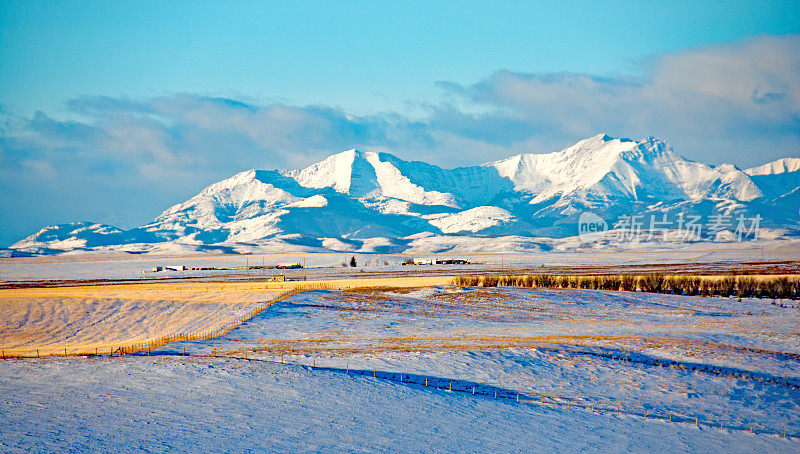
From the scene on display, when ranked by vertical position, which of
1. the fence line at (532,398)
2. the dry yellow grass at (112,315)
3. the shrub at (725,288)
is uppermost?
the shrub at (725,288)

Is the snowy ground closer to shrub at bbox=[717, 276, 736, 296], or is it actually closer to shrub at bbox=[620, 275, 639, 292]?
shrub at bbox=[717, 276, 736, 296]

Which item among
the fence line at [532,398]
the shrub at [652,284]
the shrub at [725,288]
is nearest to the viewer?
the fence line at [532,398]

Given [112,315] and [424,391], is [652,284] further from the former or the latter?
[112,315]

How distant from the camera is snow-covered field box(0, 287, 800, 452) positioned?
22.7 metres

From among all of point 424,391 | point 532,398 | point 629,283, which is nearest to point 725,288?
point 629,283

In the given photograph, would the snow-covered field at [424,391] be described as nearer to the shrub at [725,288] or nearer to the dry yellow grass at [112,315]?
the dry yellow grass at [112,315]

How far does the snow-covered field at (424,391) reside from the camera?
22656 millimetres

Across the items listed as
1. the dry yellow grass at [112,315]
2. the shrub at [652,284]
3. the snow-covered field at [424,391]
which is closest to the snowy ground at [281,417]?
the snow-covered field at [424,391]

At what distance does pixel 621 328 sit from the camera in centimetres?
4625

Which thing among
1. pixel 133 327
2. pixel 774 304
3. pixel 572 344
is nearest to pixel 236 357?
pixel 572 344

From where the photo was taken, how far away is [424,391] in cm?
2897

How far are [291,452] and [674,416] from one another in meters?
16.4

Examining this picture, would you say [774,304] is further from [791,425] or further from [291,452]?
[291,452]

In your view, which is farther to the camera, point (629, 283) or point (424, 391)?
point (629, 283)
